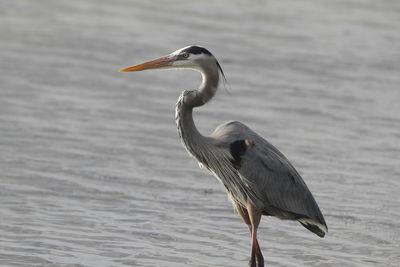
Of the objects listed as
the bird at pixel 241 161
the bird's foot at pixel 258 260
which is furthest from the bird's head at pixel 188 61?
the bird's foot at pixel 258 260

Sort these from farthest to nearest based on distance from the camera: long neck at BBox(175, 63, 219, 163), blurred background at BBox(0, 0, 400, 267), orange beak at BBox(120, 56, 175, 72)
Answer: blurred background at BBox(0, 0, 400, 267), orange beak at BBox(120, 56, 175, 72), long neck at BBox(175, 63, 219, 163)

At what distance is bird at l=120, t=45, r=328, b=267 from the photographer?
713 cm

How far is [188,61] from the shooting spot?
717cm

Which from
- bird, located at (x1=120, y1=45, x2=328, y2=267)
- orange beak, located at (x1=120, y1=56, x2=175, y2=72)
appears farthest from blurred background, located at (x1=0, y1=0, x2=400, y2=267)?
orange beak, located at (x1=120, y1=56, x2=175, y2=72)

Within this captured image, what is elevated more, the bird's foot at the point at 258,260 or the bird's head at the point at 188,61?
the bird's head at the point at 188,61

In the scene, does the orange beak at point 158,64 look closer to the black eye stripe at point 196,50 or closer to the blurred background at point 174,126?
the black eye stripe at point 196,50

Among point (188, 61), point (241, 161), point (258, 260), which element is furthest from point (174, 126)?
point (258, 260)

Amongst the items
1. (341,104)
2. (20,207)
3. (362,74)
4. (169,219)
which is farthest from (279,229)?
(362,74)

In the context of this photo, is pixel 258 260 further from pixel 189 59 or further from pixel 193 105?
pixel 189 59

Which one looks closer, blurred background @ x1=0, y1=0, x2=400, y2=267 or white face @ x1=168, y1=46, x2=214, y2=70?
white face @ x1=168, y1=46, x2=214, y2=70

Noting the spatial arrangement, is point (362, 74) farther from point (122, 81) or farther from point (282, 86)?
point (122, 81)

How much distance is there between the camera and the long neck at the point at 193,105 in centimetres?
708

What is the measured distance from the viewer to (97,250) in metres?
7.31

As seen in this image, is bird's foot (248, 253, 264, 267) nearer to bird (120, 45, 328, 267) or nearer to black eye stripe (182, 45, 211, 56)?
bird (120, 45, 328, 267)
